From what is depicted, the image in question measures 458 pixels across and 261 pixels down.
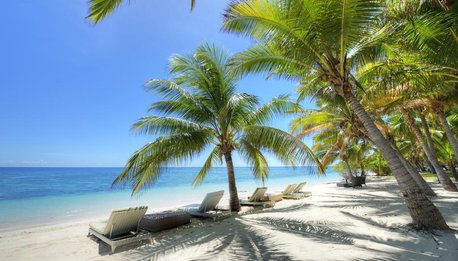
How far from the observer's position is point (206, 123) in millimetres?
8773

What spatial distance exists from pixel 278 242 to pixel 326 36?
172 inches

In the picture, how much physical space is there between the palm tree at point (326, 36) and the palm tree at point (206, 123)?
1.88m

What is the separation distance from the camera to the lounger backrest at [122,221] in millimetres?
5477

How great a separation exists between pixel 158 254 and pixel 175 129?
165 inches

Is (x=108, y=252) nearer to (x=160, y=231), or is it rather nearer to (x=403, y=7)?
(x=160, y=231)

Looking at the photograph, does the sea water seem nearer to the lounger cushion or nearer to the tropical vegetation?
the lounger cushion

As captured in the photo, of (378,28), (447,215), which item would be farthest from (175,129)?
(447,215)

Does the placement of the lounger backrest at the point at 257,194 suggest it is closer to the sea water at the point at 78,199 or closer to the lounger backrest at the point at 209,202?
the sea water at the point at 78,199

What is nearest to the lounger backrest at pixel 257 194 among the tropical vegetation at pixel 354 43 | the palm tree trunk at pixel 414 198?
the tropical vegetation at pixel 354 43

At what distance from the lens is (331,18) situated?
5117 millimetres

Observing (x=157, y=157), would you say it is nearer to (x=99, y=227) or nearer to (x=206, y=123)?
(x=206, y=123)

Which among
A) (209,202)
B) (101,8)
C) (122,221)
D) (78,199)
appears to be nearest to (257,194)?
(209,202)

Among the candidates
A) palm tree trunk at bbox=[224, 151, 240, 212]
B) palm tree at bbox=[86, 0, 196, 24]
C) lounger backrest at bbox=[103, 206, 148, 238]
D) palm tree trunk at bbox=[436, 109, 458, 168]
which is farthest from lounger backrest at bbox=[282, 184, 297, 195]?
palm tree at bbox=[86, 0, 196, 24]

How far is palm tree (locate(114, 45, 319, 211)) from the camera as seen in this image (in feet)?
24.2
